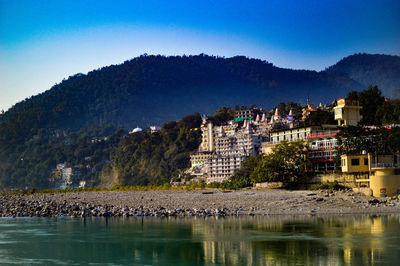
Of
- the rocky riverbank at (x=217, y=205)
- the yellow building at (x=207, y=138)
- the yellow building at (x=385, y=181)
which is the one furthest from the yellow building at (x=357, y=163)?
the yellow building at (x=207, y=138)

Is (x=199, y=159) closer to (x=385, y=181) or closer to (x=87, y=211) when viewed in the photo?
(x=385, y=181)

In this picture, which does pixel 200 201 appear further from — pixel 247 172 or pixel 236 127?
pixel 236 127

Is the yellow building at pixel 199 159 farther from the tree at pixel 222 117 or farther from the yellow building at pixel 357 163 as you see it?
the yellow building at pixel 357 163

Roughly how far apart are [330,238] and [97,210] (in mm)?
21112

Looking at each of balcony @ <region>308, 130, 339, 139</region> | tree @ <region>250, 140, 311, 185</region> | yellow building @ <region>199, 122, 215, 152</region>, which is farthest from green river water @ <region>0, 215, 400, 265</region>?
yellow building @ <region>199, 122, 215, 152</region>

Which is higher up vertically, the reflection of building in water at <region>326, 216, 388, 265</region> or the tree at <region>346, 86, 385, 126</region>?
the tree at <region>346, 86, 385, 126</region>

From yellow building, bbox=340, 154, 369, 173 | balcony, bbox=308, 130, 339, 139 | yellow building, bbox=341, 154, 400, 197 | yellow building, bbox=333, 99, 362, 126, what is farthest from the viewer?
yellow building, bbox=333, 99, 362, 126

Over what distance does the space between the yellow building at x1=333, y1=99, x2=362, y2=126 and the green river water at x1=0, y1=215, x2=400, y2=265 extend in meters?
29.2

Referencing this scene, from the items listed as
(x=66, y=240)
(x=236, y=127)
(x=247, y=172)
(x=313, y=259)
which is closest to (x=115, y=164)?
(x=236, y=127)

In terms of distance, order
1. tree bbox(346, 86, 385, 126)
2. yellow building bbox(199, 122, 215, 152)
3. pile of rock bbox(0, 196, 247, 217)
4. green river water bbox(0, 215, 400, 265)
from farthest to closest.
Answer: yellow building bbox(199, 122, 215, 152) < tree bbox(346, 86, 385, 126) < pile of rock bbox(0, 196, 247, 217) < green river water bbox(0, 215, 400, 265)

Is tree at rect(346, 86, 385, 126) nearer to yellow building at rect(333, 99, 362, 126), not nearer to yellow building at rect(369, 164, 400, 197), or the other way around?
yellow building at rect(333, 99, 362, 126)

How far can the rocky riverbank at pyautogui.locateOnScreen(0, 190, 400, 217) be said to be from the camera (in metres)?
43.4

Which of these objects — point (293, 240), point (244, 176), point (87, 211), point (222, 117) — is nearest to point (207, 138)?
point (222, 117)

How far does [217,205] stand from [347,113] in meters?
28.7
